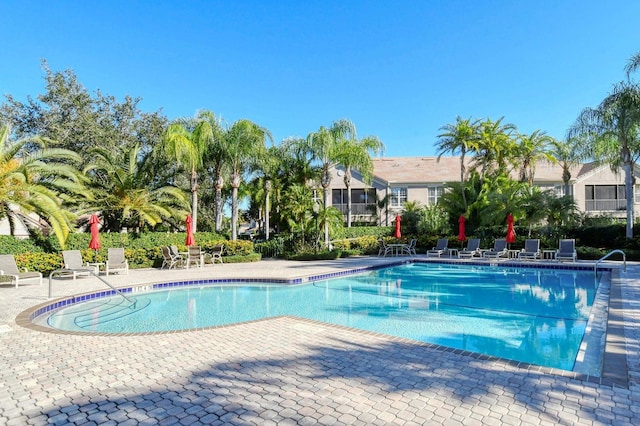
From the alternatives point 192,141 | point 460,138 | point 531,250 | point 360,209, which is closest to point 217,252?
point 192,141

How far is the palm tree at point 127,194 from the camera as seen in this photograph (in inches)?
693

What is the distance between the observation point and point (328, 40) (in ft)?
63.5

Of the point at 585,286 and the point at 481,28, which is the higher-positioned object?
the point at 481,28

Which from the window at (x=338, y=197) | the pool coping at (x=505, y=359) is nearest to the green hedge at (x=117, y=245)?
the pool coping at (x=505, y=359)

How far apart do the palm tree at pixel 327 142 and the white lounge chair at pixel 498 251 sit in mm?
8205

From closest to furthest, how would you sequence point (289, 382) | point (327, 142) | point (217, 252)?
1. point (289, 382)
2. point (217, 252)
3. point (327, 142)

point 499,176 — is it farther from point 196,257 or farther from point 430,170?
point 196,257

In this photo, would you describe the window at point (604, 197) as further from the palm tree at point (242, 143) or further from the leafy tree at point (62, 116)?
the leafy tree at point (62, 116)

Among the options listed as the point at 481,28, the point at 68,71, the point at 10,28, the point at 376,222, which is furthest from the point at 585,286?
the point at 68,71

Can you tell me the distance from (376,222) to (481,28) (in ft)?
61.9

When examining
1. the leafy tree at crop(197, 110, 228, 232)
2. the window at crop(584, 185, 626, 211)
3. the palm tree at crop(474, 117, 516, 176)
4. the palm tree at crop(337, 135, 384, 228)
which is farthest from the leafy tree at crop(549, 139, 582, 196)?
the leafy tree at crop(197, 110, 228, 232)

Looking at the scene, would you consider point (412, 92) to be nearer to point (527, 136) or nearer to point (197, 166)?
point (527, 136)

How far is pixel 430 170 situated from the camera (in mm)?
34875

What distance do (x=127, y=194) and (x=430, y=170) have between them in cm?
2559
